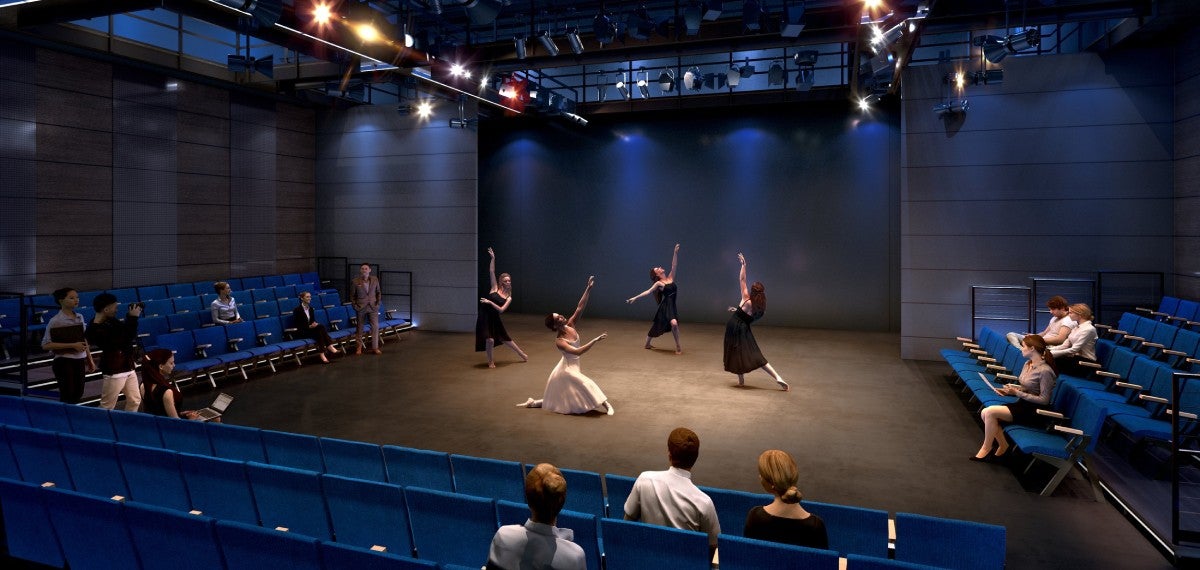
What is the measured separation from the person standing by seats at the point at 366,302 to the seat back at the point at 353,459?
6.99 metres

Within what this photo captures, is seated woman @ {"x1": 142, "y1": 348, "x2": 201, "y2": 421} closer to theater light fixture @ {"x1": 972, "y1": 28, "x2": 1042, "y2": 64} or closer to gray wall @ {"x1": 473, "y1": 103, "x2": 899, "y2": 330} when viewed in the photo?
theater light fixture @ {"x1": 972, "y1": 28, "x2": 1042, "y2": 64}

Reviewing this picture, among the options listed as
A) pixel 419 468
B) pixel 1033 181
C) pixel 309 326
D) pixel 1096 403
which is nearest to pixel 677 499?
pixel 419 468

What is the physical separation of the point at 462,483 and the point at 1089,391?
20.6 ft

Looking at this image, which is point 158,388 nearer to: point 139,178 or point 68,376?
point 68,376

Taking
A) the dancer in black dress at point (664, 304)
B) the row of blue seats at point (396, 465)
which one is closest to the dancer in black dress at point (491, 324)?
the dancer in black dress at point (664, 304)

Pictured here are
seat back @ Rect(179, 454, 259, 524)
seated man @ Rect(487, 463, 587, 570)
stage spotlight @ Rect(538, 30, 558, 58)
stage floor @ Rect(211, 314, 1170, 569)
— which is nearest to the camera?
seated man @ Rect(487, 463, 587, 570)

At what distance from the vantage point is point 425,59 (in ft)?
31.9

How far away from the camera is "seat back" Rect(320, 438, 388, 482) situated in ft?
14.2

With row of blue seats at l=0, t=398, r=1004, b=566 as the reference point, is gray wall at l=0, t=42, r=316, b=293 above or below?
above

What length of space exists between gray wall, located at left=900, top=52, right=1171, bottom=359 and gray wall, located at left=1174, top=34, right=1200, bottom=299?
0.59ft

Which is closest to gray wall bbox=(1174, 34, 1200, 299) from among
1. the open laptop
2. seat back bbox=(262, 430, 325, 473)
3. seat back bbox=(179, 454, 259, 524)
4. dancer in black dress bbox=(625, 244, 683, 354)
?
dancer in black dress bbox=(625, 244, 683, 354)

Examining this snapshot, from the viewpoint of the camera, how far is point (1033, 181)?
10.2 metres

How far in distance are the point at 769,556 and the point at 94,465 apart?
13.5ft

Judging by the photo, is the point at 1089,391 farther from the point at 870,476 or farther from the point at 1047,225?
the point at 1047,225
